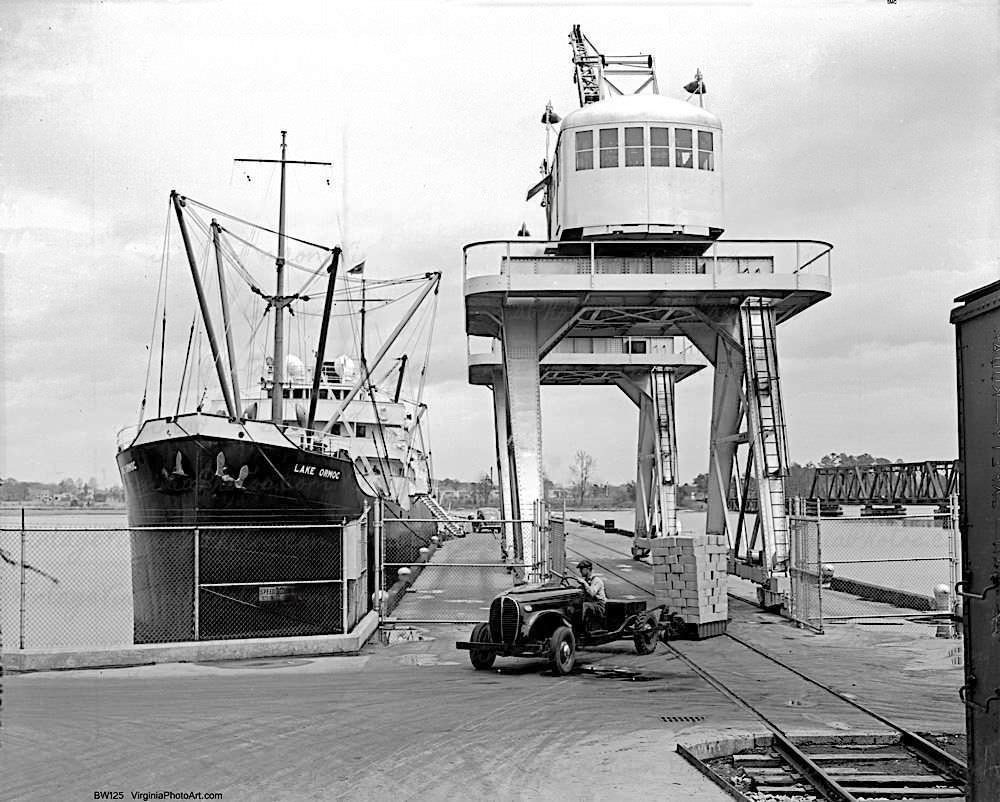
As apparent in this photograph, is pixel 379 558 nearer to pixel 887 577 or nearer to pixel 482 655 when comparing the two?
pixel 482 655

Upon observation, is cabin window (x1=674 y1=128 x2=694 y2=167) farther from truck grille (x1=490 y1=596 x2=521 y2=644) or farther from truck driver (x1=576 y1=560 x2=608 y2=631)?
truck grille (x1=490 y1=596 x2=521 y2=644)

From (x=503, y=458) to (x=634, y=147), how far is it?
1607cm

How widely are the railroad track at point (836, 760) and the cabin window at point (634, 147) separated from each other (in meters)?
14.2

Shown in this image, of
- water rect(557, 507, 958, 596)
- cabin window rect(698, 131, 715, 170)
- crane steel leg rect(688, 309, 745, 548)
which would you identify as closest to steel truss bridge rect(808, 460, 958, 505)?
water rect(557, 507, 958, 596)

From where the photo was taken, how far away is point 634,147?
25719 mm

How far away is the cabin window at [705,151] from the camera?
25906 millimetres

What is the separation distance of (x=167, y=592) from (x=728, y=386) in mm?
14580

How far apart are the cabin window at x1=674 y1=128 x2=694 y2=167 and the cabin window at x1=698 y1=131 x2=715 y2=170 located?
245 mm

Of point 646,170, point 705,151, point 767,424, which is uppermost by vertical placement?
point 705,151

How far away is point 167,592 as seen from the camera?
24.2 metres

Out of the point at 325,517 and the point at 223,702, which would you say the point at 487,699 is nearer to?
the point at 223,702

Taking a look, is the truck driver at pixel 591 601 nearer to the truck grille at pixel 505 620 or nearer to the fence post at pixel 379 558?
the truck grille at pixel 505 620

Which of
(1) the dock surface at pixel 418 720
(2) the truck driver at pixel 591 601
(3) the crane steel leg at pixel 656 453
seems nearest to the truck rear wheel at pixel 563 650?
(1) the dock surface at pixel 418 720

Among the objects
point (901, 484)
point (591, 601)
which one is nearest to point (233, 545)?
point (591, 601)
